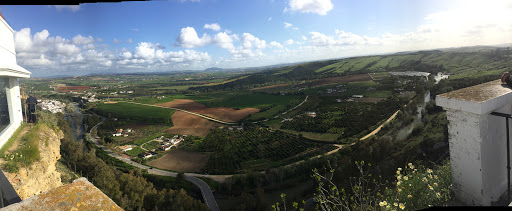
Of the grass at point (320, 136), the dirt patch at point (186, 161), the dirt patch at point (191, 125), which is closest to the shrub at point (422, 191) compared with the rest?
the dirt patch at point (186, 161)

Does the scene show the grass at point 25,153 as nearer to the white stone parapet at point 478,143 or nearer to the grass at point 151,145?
the grass at point 151,145

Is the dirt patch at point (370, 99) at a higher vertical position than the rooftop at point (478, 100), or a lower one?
lower

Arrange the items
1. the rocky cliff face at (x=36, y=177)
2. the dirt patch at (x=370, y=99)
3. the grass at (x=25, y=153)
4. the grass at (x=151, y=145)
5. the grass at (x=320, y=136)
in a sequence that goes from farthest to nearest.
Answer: the dirt patch at (x=370, y=99)
the grass at (x=320, y=136)
the grass at (x=151, y=145)
the grass at (x=25, y=153)
the rocky cliff face at (x=36, y=177)

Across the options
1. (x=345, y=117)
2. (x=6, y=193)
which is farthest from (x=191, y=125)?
(x=6, y=193)

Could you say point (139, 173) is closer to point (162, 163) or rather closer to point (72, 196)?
point (162, 163)

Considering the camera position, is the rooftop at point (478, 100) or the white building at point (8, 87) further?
the white building at point (8, 87)

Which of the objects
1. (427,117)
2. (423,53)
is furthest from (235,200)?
(423,53)

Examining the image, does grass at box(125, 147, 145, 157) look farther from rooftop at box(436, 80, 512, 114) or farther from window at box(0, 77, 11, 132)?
rooftop at box(436, 80, 512, 114)

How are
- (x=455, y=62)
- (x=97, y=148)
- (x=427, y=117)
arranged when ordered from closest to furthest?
(x=427, y=117), (x=97, y=148), (x=455, y=62)
